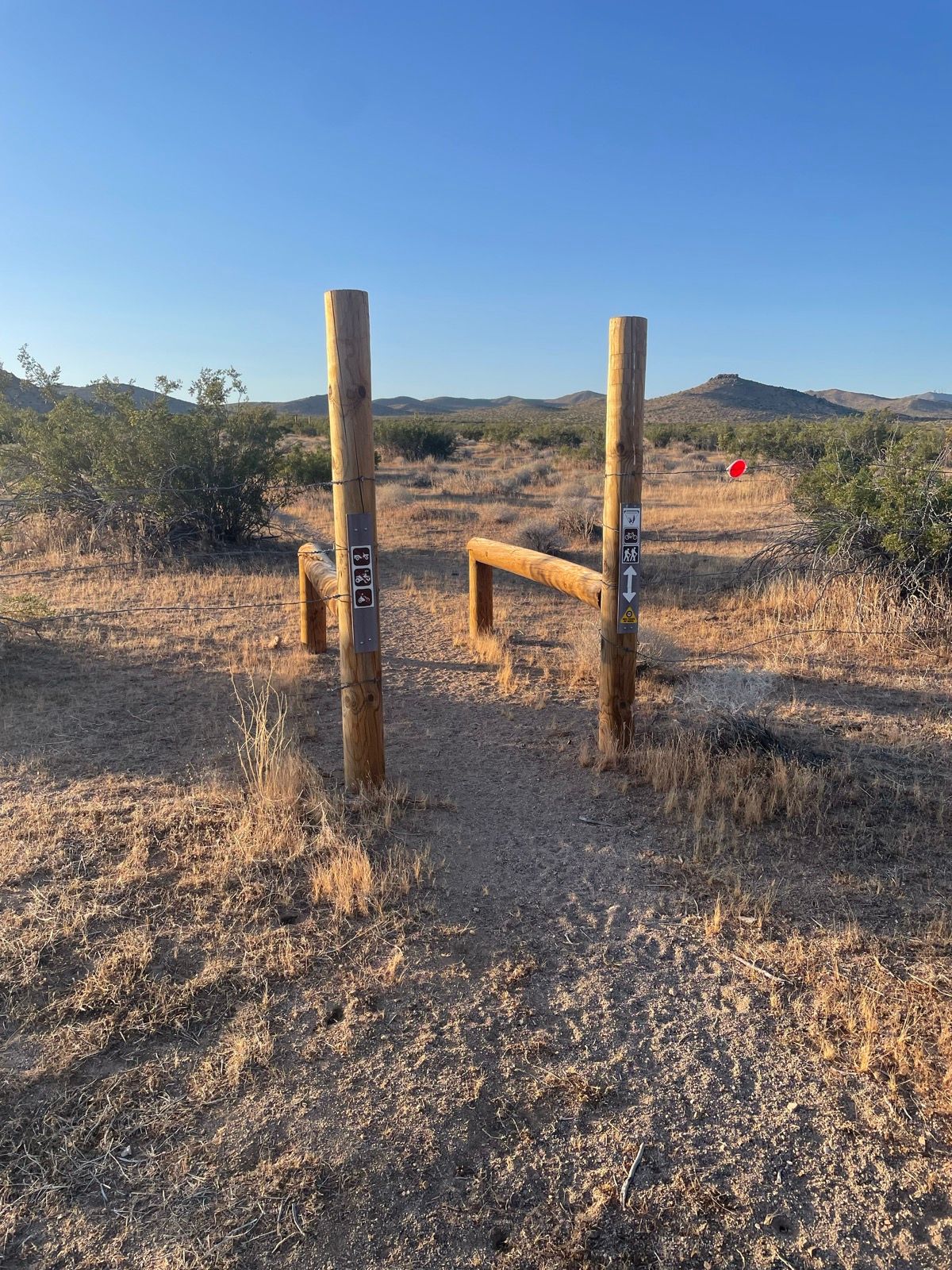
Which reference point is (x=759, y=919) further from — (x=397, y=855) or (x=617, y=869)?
(x=397, y=855)

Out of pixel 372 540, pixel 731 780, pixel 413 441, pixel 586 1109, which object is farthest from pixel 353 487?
pixel 413 441

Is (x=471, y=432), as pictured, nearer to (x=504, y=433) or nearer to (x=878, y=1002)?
(x=504, y=433)

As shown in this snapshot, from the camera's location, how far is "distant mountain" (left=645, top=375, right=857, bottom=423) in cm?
6706

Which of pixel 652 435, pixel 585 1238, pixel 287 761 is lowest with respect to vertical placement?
pixel 585 1238

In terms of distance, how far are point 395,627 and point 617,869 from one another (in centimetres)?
498

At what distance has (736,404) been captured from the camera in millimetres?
74625

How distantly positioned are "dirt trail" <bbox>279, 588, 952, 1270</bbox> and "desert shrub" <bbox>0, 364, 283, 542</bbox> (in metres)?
9.45

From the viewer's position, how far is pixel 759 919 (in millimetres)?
3492

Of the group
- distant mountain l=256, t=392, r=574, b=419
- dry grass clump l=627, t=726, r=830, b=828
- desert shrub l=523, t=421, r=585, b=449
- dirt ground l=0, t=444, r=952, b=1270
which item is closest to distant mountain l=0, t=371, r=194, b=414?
dirt ground l=0, t=444, r=952, b=1270

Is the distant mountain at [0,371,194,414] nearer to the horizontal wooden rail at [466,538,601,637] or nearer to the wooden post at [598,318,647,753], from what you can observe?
the horizontal wooden rail at [466,538,601,637]

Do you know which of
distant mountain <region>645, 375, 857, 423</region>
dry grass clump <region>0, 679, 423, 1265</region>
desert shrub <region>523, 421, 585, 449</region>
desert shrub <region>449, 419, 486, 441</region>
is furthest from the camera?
distant mountain <region>645, 375, 857, 423</region>

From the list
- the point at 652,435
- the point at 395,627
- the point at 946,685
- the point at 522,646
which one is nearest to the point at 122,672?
the point at 395,627

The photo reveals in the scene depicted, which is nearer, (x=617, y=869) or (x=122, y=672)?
(x=617, y=869)

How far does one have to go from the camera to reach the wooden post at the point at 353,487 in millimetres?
4066
